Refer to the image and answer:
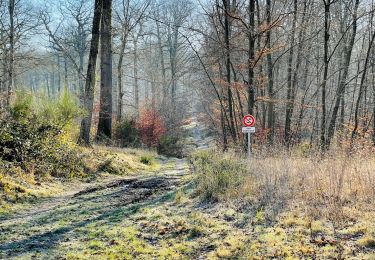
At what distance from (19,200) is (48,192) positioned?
1.10 meters

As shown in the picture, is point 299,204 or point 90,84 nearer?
point 299,204

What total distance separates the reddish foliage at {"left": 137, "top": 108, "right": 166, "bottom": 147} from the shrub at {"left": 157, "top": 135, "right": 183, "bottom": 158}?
0.54 meters

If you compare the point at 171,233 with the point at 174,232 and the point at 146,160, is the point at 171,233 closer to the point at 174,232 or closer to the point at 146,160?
the point at 174,232

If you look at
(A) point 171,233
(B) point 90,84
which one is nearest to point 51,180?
(A) point 171,233

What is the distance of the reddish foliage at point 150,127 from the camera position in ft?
80.7

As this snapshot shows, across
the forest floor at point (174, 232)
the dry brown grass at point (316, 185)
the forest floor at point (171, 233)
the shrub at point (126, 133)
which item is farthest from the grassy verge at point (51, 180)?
the shrub at point (126, 133)

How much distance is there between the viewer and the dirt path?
4645 millimetres

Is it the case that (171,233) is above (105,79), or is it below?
below

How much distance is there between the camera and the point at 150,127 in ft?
81.5

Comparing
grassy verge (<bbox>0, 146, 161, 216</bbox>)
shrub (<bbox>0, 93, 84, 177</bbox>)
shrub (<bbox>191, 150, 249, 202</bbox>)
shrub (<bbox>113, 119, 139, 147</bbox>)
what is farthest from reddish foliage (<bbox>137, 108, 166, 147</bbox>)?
shrub (<bbox>191, 150, 249, 202</bbox>)

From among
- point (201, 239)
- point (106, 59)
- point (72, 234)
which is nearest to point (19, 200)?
point (72, 234)

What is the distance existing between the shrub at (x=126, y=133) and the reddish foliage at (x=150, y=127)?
1.66m

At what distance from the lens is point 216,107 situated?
25859mm

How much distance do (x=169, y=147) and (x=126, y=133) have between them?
3.34 m
